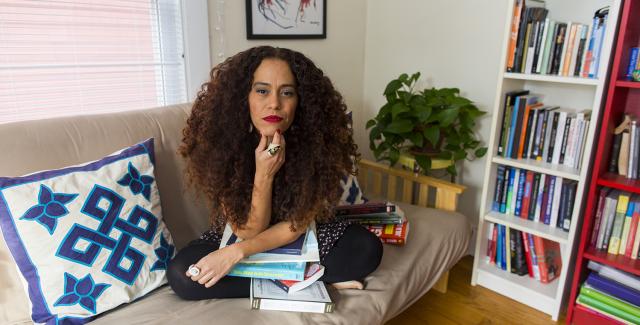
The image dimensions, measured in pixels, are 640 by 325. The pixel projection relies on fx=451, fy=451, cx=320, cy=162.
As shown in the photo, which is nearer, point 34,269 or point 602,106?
point 34,269

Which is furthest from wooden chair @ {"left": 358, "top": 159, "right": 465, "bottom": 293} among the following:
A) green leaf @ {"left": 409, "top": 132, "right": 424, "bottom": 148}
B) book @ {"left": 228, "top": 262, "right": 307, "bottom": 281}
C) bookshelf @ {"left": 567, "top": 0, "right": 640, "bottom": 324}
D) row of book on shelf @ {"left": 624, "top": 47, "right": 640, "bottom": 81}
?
book @ {"left": 228, "top": 262, "right": 307, "bottom": 281}

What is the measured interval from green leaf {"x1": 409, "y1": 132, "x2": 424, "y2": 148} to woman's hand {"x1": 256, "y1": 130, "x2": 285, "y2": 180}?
2.75ft

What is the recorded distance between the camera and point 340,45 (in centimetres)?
242

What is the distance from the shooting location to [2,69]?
54.4 inches

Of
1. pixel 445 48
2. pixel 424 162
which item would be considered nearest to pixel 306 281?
pixel 424 162

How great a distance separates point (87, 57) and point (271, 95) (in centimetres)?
79

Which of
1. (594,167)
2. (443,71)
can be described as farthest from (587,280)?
(443,71)

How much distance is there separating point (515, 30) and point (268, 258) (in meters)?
1.25

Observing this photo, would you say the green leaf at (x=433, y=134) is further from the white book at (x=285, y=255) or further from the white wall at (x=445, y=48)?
the white book at (x=285, y=255)

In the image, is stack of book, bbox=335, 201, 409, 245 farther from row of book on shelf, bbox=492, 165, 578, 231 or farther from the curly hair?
row of book on shelf, bbox=492, 165, 578, 231

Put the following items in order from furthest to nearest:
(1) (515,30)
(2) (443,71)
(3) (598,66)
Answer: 1. (2) (443,71)
2. (1) (515,30)
3. (3) (598,66)

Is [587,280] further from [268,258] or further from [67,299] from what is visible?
[67,299]

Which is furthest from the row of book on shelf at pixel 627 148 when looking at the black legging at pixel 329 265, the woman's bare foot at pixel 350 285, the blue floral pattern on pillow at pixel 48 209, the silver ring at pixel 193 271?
the blue floral pattern on pillow at pixel 48 209

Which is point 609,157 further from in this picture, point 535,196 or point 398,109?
point 398,109
